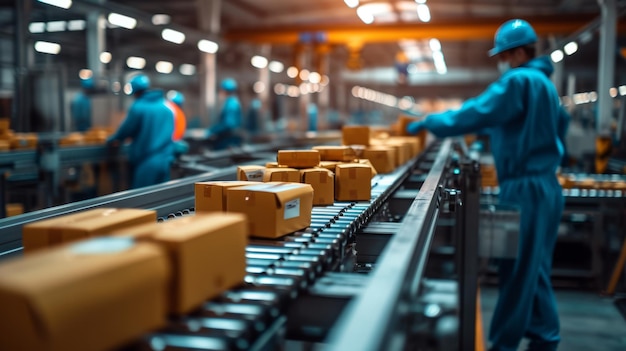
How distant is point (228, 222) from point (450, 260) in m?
5.03

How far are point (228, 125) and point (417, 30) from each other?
429 centimetres

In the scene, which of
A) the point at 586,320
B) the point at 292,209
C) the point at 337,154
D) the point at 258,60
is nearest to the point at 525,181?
the point at 337,154

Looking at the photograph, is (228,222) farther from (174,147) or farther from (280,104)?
(280,104)

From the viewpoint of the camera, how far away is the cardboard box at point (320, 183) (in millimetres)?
2773

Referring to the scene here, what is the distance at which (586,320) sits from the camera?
190 inches

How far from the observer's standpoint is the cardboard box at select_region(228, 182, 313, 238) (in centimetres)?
207

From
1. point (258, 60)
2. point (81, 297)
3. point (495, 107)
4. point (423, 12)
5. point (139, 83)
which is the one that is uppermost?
point (423, 12)

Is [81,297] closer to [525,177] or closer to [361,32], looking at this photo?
[525,177]

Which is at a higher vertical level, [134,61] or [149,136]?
[134,61]

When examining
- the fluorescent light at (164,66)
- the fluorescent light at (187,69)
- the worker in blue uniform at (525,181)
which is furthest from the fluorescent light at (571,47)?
the fluorescent light at (187,69)

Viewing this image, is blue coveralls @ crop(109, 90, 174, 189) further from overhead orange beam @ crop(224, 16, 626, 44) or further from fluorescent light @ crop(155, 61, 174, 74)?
fluorescent light @ crop(155, 61, 174, 74)

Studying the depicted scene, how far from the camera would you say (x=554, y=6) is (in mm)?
15562

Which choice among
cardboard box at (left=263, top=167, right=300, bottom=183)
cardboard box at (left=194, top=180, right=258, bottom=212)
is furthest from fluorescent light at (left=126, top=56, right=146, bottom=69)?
cardboard box at (left=194, top=180, right=258, bottom=212)

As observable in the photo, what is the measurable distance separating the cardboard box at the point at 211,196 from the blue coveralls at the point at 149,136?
400 centimetres
